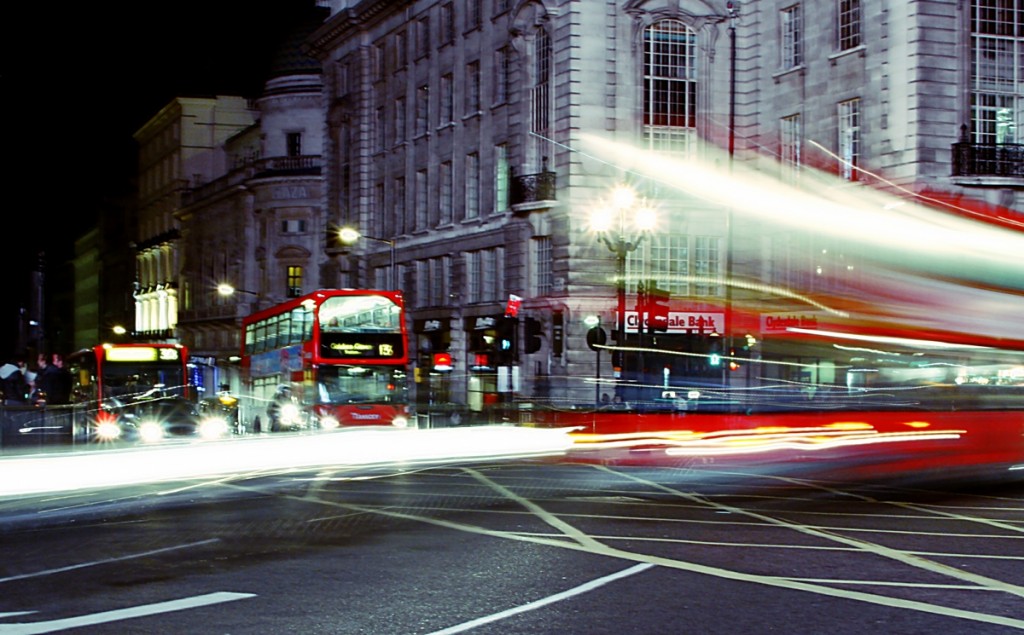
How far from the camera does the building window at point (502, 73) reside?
2179 inches

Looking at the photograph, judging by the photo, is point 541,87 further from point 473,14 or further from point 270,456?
point 270,456

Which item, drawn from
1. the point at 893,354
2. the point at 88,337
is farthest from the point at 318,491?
the point at 88,337

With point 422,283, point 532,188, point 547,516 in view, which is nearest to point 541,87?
point 532,188

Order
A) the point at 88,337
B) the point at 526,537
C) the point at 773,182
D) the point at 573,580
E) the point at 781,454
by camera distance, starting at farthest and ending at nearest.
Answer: the point at 88,337, the point at 773,182, the point at 781,454, the point at 526,537, the point at 573,580

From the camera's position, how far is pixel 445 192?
60.6 meters

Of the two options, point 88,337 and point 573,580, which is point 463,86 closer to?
point 573,580

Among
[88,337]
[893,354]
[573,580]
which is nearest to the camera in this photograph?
[573,580]

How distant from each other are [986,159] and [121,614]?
1470 inches

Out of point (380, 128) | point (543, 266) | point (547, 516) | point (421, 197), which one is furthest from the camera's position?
point (380, 128)

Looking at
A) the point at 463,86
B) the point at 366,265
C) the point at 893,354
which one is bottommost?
the point at 893,354

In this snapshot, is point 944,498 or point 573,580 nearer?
point 573,580

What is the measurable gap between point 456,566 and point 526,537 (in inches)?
75.5

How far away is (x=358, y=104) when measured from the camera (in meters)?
68.9

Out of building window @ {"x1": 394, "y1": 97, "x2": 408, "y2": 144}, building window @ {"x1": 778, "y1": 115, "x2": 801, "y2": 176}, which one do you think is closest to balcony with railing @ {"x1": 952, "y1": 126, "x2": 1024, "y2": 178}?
building window @ {"x1": 778, "y1": 115, "x2": 801, "y2": 176}
